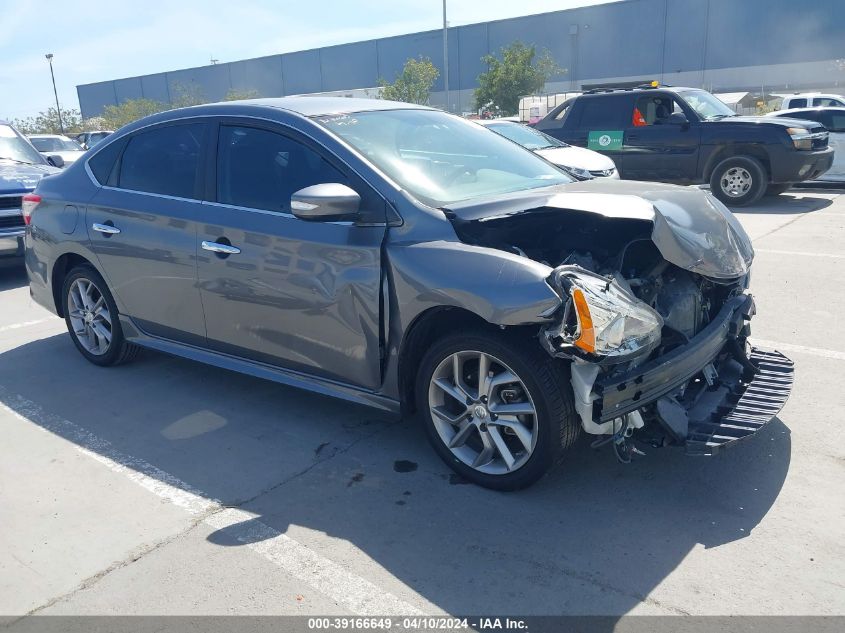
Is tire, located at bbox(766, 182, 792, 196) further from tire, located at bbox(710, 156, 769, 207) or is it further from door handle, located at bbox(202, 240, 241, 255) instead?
door handle, located at bbox(202, 240, 241, 255)

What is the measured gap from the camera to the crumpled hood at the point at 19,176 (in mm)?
8367

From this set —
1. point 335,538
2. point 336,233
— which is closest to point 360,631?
point 335,538

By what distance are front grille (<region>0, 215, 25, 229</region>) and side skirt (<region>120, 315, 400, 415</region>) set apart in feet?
14.3

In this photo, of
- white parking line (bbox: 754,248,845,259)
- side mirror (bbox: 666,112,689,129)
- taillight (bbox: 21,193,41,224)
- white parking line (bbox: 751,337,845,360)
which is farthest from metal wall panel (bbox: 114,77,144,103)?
white parking line (bbox: 751,337,845,360)

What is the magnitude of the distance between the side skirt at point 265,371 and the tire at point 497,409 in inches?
11.6

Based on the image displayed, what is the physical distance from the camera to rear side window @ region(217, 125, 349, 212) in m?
3.85

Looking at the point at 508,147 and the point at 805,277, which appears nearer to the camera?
the point at 508,147

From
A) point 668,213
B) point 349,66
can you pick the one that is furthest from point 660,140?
point 349,66

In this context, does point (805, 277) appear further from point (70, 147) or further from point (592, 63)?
point (592, 63)

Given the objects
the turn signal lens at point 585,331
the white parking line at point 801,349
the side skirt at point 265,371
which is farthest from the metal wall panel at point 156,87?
the turn signal lens at point 585,331

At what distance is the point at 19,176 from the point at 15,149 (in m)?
1.36

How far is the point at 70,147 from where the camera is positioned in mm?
20781

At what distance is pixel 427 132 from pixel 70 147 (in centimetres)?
1979

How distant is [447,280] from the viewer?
3.26m
